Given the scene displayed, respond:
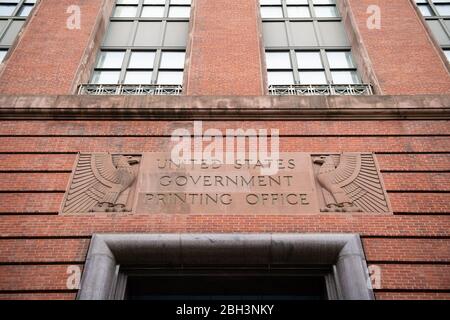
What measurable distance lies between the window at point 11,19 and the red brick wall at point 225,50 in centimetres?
617

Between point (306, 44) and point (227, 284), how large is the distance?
27.7 ft

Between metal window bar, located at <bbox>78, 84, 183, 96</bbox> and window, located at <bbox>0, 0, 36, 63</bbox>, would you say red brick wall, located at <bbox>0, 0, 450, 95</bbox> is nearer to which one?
metal window bar, located at <bbox>78, 84, 183, 96</bbox>

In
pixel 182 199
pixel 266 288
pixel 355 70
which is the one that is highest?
pixel 355 70

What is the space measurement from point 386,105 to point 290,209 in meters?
3.71

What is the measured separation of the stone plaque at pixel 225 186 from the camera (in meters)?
7.53

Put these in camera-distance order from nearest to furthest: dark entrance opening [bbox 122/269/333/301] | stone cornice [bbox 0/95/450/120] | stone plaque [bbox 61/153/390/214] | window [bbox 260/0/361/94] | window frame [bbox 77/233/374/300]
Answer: window frame [bbox 77/233/374/300]
dark entrance opening [bbox 122/269/333/301]
stone plaque [bbox 61/153/390/214]
stone cornice [bbox 0/95/450/120]
window [bbox 260/0/361/94]

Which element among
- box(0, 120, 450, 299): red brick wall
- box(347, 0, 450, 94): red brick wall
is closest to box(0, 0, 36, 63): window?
box(0, 120, 450, 299): red brick wall

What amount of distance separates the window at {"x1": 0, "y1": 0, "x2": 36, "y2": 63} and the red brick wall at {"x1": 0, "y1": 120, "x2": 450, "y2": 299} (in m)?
4.78

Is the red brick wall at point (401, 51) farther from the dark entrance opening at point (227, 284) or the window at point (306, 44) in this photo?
A: the dark entrance opening at point (227, 284)

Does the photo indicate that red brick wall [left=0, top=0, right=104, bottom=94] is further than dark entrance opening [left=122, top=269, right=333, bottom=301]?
Yes

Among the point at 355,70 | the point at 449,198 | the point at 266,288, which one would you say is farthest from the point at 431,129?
the point at 266,288

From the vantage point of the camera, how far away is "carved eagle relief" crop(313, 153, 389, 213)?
754 cm
